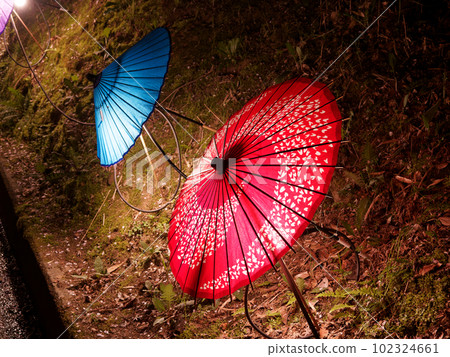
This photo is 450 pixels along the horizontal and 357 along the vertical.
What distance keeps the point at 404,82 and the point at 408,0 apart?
1.73ft

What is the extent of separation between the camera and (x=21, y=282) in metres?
2.23

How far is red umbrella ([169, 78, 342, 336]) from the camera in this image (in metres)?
1.19

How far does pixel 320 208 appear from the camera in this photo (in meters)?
1.96

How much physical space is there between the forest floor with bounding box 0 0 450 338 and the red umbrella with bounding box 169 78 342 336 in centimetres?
57

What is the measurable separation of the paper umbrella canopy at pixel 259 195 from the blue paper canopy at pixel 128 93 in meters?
0.46

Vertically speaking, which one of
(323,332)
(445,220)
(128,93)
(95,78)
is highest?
(95,78)

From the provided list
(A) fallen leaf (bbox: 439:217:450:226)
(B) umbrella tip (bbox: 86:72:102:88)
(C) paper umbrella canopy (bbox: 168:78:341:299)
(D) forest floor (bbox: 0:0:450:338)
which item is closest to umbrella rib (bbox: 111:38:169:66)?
(B) umbrella tip (bbox: 86:72:102:88)

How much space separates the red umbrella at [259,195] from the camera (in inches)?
47.0

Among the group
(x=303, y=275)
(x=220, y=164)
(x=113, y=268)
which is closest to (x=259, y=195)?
(x=220, y=164)

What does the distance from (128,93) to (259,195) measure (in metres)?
0.86

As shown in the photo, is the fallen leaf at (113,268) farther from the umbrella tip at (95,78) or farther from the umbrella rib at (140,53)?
the umbrella rib at (140,53)

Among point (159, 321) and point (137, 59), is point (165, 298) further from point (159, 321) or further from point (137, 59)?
point (137, 59)

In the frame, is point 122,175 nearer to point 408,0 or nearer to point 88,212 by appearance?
point 88,212

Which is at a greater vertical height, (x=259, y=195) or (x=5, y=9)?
(x=5, y=9)
